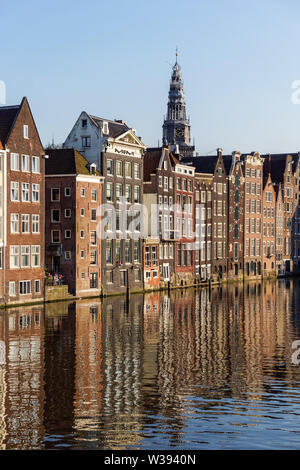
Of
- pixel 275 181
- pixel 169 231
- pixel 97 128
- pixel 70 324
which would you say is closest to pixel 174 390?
pixel 70 324

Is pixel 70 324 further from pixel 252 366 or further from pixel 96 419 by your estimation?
pixel 96 419

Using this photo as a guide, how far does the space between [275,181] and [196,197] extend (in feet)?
128

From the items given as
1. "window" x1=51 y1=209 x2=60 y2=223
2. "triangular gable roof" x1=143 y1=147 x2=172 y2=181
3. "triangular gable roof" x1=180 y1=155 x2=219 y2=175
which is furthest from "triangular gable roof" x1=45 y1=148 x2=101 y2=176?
"triangular gable roof" x1=180 y1=155 x2=219 y2=175

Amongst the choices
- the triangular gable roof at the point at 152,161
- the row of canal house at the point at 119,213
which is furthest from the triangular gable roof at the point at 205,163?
the triangular gable roof at the point at 152,161

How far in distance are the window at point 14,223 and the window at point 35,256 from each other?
140 inches

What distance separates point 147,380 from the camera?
43.6 meters

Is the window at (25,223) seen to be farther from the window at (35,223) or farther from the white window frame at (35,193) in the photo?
the white window frame at (35,193)

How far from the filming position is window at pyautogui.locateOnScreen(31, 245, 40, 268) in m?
83.6

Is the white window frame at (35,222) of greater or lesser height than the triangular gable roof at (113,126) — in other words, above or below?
below

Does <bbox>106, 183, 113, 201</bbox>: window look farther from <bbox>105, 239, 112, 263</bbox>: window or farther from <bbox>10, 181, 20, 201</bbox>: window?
<bbox>10, 181, 20, 201</bbox>: window

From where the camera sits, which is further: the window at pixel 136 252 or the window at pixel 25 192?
the window at pixel 136 252

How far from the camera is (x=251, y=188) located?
144m

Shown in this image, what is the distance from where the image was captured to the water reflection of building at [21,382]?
32.4 m

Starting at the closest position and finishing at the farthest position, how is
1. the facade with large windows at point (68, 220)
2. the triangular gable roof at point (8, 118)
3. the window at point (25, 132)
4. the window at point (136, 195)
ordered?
1. the triangular gable roof at point (8, 118)
2. the window at point (25, 132)
3. the facade with large windows at point (68, 220)
4. the window at point (136, 195)
